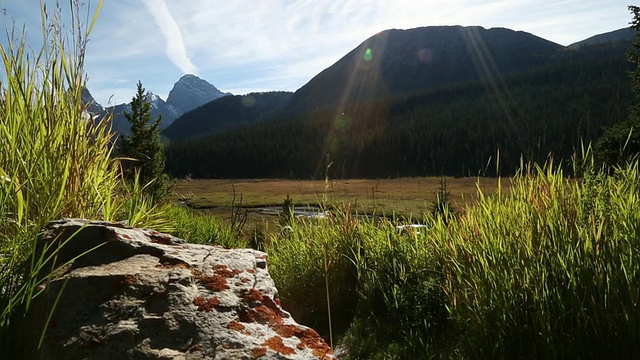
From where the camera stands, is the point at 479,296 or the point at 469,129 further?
the point at 469,129

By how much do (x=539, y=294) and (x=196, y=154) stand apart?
531 ft

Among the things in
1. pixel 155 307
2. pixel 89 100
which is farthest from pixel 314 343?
pixel 89 100

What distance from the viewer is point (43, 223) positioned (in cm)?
266

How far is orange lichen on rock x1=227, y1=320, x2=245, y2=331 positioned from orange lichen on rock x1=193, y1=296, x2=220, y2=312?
132mm

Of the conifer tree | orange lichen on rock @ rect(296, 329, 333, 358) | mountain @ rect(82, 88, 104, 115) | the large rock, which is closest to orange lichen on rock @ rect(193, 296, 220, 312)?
the large rock

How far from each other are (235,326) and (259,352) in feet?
0.68

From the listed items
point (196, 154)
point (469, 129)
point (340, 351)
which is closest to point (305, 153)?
point (196, 154)

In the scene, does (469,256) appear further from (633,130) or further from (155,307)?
(633,130)

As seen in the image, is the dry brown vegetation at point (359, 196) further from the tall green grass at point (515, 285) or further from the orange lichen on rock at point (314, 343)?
the orange lichen on rock at point (314, 343)

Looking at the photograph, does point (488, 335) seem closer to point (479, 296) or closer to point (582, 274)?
point (479, 296)

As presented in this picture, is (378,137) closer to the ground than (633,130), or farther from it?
farther from it

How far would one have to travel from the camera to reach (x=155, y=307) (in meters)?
2.09

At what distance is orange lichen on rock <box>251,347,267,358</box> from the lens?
1.95 m

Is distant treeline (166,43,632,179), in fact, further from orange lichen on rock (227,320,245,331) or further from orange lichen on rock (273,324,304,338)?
orange lichen on rock (227,320,245,331)
